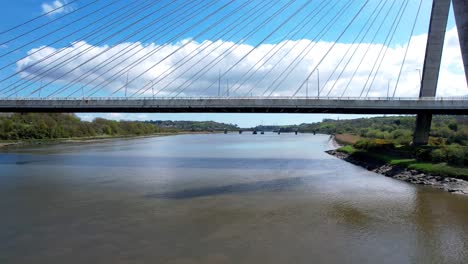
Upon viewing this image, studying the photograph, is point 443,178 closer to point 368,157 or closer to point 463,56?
point 463,56

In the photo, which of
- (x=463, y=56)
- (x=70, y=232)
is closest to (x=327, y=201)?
(x=70, y=232)

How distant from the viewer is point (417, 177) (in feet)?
60.6

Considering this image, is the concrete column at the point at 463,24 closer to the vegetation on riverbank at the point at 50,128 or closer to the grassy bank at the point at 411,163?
the grassy bank at the point at 411,163

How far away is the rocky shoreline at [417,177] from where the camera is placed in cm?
1560

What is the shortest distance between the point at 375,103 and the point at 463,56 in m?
6.75

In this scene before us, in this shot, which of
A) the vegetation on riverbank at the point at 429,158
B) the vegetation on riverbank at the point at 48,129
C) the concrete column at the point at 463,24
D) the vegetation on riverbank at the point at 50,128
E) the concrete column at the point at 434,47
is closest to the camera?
the vegetation on riverbank at the point at 429,158

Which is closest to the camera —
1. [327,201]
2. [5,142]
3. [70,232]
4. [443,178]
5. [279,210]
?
[70,232]

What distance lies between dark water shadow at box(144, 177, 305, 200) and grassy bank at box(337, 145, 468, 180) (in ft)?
23.7

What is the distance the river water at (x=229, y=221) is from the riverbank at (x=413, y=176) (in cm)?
91

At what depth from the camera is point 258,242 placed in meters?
8.68

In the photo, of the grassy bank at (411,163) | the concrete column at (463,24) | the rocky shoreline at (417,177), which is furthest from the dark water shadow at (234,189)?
the concrete column at (463,24)

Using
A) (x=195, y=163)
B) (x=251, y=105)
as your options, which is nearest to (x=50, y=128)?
(x=195, y=163)

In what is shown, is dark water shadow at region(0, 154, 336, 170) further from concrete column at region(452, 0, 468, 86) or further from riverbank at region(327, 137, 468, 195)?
concrete column at region(452, 0, 468, 86)

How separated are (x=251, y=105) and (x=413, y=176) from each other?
13075 millimetres
